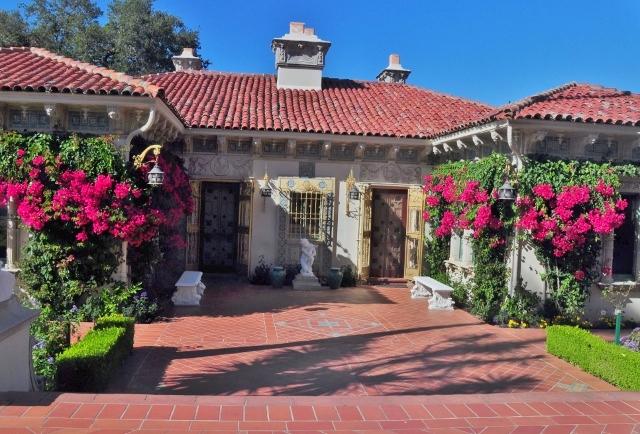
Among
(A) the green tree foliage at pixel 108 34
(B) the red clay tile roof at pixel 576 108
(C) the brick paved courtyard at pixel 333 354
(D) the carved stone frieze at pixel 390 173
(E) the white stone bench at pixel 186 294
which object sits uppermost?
(A) the green tree foliage at pixel 108 34

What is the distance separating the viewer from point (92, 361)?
560 centimetres

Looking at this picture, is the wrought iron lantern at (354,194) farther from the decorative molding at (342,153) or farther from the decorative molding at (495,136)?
the decorative molding at (495,136)

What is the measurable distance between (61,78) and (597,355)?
29.0 ft

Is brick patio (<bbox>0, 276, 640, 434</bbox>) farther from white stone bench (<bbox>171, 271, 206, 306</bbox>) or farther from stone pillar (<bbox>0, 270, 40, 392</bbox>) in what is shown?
white stone bench (<bbox>171, 271, 206, 306</bbox>)

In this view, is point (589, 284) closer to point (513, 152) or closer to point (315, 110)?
point (513, 152)

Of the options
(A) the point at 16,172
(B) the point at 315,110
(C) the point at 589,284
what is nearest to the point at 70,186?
(A) the point at 16,172

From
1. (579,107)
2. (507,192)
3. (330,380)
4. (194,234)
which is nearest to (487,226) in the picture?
(507,192)

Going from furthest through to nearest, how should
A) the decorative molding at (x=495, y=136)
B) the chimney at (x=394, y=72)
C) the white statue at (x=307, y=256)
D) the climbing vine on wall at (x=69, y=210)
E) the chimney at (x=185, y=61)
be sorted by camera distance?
the chimney at (x=394, y=72) → the chimney at (x=185, y=61) → the white statue at (x=307, y=256) → the decorative molding at (x=495, y=136) → the climbing vine on wall at (x=69, y=210)

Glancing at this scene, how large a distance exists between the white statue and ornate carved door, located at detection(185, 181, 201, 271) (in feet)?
8.96

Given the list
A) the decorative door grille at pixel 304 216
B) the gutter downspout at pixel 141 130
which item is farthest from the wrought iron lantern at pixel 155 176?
the decorative door grille at pixel 304 216

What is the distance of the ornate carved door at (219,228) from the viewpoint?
14148 mm

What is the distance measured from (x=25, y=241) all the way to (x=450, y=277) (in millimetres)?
8524

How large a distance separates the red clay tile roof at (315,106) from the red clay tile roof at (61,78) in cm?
252

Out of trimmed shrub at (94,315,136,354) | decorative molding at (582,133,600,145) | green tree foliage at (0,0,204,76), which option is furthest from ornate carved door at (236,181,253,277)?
green tree foliage at (0,0,204,76)
